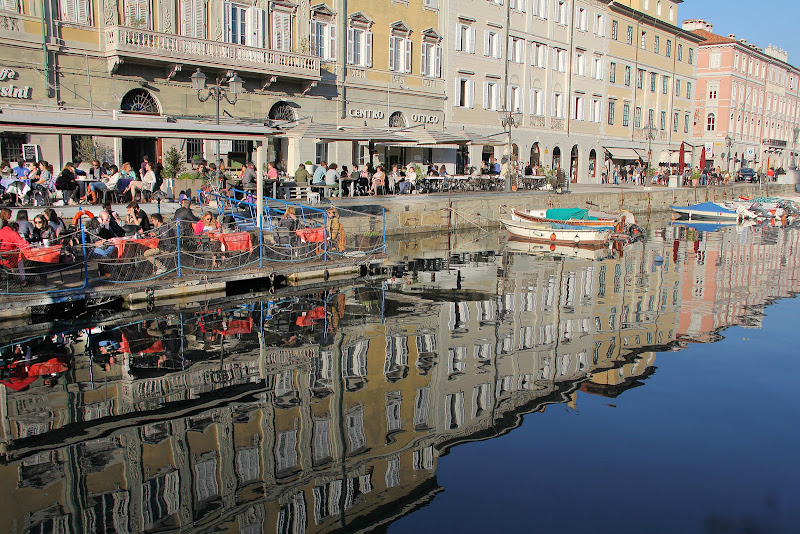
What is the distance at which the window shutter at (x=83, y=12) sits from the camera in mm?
25594

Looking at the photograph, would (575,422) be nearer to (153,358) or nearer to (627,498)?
(627,498)

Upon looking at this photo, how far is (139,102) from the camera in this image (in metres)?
27.7

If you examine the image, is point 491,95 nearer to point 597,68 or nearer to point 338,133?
point 597,68

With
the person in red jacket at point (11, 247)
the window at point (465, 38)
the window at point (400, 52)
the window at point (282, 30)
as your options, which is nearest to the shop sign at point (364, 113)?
the window at point (400, 52)

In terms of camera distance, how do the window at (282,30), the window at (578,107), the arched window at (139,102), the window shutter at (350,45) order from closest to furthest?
the arched window at (139,102) < the window at (282,30) < the window shutter at (350,45) < the window at (578,107)

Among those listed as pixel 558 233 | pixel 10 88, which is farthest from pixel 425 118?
pixel 10 88

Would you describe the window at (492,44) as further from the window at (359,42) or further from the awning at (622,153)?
the awning at (622,153)

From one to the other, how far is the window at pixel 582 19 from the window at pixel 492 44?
1027 cm

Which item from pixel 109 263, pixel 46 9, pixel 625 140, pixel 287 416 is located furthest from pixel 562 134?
pixel 287 416

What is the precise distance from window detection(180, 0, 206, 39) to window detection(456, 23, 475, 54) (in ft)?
58.9

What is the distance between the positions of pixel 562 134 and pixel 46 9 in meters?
37.0

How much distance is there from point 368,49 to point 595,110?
86.8 ft

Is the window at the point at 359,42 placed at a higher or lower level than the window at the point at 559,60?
lower

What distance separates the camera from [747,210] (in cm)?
4791
